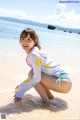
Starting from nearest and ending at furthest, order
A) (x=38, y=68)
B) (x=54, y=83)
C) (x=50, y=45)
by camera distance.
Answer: (x=38, y=68) < (x=54, y=83) < (x=50, y=45)

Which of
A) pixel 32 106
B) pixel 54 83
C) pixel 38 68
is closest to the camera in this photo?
pixel 38 68

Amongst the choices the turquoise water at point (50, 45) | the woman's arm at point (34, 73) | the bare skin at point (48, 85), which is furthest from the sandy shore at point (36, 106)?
the turquoise water at point (50, 45)

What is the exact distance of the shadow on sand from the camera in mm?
3901

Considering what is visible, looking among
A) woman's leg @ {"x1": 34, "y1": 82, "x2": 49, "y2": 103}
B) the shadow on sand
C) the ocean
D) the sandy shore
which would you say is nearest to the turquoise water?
the ocean

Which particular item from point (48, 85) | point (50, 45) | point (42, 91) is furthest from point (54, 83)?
point (50, 45)

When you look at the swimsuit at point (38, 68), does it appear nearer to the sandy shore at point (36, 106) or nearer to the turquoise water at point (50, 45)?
the sandy shore at point (36, 106)

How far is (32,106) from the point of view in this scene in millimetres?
4188

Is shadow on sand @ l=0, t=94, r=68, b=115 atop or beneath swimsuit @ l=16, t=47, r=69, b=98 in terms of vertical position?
beneath

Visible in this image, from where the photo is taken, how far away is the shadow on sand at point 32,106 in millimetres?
3901

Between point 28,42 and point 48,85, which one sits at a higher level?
point 28,42

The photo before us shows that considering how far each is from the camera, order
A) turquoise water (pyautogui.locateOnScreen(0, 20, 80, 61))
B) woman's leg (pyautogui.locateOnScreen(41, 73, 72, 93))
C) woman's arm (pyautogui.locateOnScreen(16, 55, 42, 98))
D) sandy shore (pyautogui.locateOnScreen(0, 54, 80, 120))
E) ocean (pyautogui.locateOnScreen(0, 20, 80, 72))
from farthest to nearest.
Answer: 1. turquoise water (pyautogui.locateOnScreen(0, 20, 80, 61))
2. ocean (pyautogui.locateOnScreen(0, 20, 80, 72))
3. woman's leg (pyautogui.locateOnScreen(41, 73, 72, 93))
4. woman's arm (pyautogui.locateOnScreen(16, 55, 42, 98))
5. sandy shore (pyautogui.locateOnScreen(0, 54, 80, 120))

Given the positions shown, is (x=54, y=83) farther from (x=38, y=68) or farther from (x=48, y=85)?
(x=38, y=68)

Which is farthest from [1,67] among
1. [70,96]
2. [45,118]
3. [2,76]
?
[45,118]

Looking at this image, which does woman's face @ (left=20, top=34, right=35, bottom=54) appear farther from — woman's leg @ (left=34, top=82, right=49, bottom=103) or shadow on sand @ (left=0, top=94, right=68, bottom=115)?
shadow on sand @ (left=0, top=94, right=68, bottom=115)
